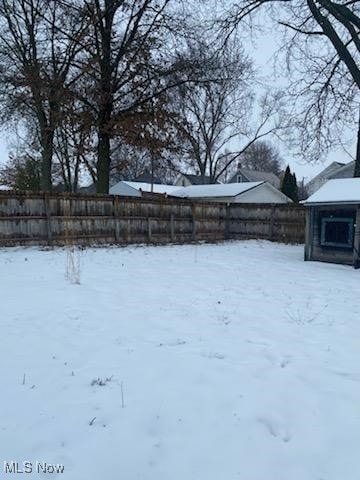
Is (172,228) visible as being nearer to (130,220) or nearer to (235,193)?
(130,220)

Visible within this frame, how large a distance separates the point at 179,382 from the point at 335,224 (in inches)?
358

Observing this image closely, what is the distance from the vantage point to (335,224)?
36.1 feet

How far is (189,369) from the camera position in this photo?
3.51 meters

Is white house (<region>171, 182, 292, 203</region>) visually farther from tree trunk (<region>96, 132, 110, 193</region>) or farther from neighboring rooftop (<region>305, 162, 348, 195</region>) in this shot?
tree trunk (<region>96, 132, 110, 193</region>)

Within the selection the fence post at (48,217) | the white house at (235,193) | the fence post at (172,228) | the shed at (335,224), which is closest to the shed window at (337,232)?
the shed at (335,224)

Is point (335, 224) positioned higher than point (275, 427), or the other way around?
point (335, 224)

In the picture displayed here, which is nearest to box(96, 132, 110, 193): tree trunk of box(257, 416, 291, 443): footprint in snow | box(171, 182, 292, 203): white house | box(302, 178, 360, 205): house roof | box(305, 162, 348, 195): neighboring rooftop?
box(302, 178, 360, 205): house roof

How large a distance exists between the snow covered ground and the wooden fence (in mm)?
5004

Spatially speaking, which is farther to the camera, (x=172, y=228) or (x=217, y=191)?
Result: (x=217, y=191)

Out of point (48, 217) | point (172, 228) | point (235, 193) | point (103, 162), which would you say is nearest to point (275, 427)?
point (48, 217)

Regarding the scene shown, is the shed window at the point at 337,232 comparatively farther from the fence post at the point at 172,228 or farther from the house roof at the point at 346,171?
the house roof at the point at 346,171

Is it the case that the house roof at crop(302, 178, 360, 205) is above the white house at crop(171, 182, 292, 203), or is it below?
below

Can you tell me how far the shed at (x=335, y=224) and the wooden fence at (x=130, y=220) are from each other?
471 cm

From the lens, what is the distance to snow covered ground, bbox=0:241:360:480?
235 cm
